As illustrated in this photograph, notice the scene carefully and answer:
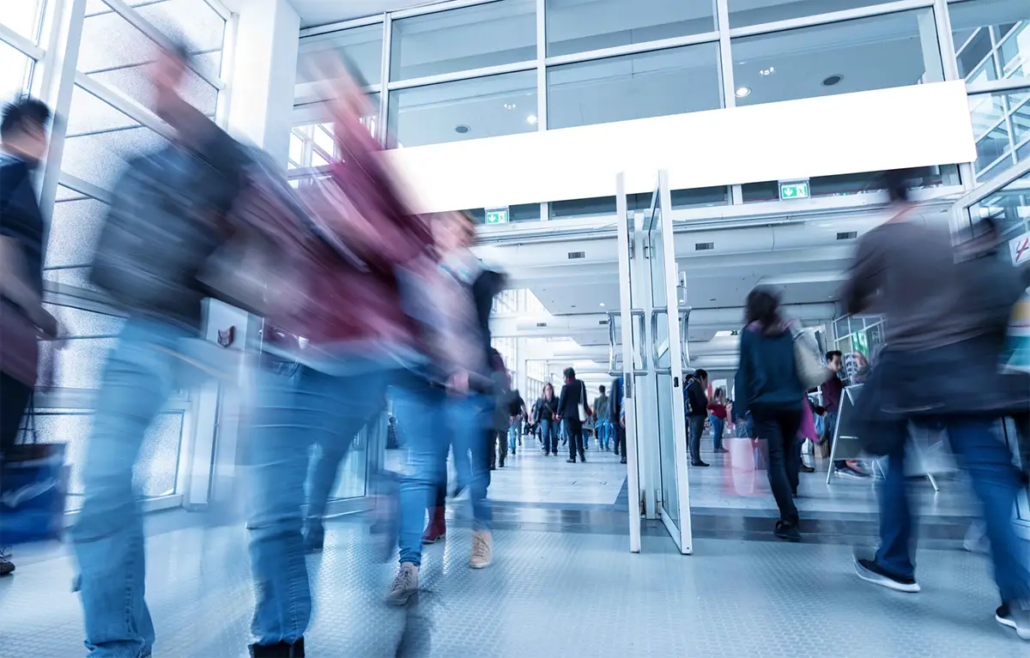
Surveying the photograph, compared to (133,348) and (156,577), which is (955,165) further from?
(156,577)

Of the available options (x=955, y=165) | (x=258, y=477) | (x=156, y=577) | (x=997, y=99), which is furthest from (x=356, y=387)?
(x=997, y=99)

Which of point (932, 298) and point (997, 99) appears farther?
point (997, 99)

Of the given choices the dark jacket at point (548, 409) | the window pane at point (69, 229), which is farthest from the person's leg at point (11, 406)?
the dark jacket at point (548, 409)

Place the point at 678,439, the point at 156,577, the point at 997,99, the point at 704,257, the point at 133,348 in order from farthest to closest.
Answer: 1. the point at 704,257
2. the point at 997,99
3. the point at 678,439
4. the point at 156,577
5. the point at 133,348

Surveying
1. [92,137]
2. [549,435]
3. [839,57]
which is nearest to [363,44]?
[92,137]

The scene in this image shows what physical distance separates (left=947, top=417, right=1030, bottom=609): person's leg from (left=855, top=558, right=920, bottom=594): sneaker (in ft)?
1.31

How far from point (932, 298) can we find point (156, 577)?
9.59 feet

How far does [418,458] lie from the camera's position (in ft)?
6.28

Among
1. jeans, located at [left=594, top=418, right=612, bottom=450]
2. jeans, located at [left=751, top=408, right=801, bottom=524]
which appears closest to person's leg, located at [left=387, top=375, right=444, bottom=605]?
jeans, located at [left=751, top=408, right=801, bottom=524]

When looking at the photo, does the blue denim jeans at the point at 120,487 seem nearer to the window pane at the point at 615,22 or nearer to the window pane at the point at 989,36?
the window pane at the point at 615,22

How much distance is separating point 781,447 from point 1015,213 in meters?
1.58

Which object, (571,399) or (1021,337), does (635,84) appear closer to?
(1021,337)

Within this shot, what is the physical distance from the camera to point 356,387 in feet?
4.65

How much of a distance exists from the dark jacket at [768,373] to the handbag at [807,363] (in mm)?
28
